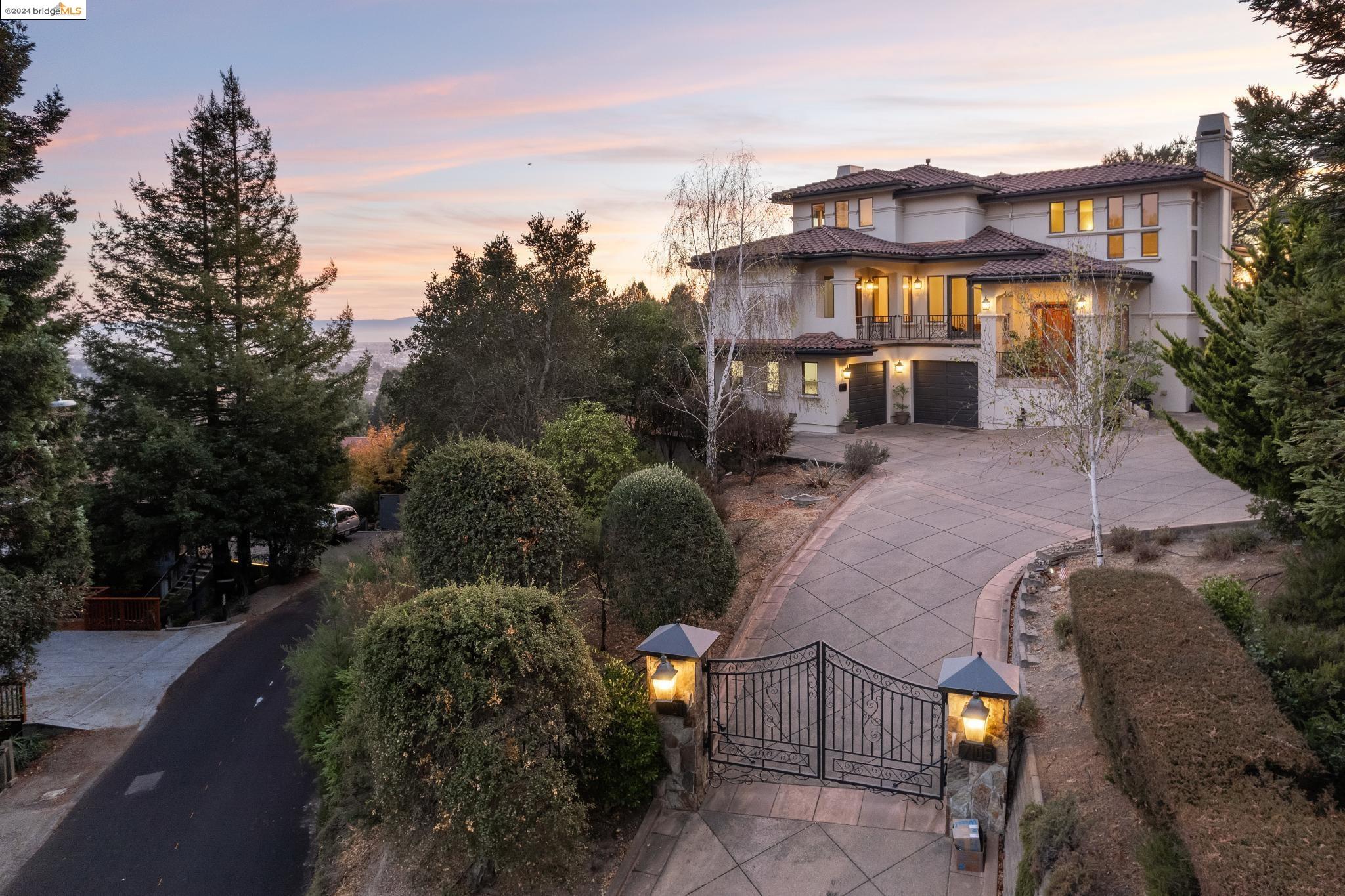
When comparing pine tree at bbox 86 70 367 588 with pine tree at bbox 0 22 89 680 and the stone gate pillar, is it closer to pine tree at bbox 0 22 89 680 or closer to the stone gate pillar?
pine tree at bbox 0 22 89 680

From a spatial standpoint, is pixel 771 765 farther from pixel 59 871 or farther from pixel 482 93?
pixel 482 93

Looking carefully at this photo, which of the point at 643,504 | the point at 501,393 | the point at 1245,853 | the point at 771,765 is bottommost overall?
the point at 771,765

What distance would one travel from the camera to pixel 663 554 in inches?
420

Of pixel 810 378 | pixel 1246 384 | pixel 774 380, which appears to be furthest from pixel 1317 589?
pixel 810 378

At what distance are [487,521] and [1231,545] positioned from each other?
1000 centimetres

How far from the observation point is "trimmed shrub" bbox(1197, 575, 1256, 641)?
7578 millimetres

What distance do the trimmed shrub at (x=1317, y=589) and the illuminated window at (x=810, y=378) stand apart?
18490 millimetres

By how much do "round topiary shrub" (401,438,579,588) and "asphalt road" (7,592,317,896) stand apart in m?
4.02

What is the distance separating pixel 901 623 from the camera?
10.9m

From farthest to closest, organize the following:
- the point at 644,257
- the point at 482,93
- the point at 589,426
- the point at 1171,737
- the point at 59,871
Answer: the point at 644,257
the point at 482,93
the point at 589,426
the point at 59,871
the point at 1171,737

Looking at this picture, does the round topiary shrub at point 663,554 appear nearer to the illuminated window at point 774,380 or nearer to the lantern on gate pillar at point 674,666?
the lantern on gate pillar at point 674,666

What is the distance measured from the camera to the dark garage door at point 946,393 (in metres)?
26.7

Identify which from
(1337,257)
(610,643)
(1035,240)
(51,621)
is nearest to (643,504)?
(610,643)

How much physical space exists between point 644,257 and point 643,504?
1215 centimetres
